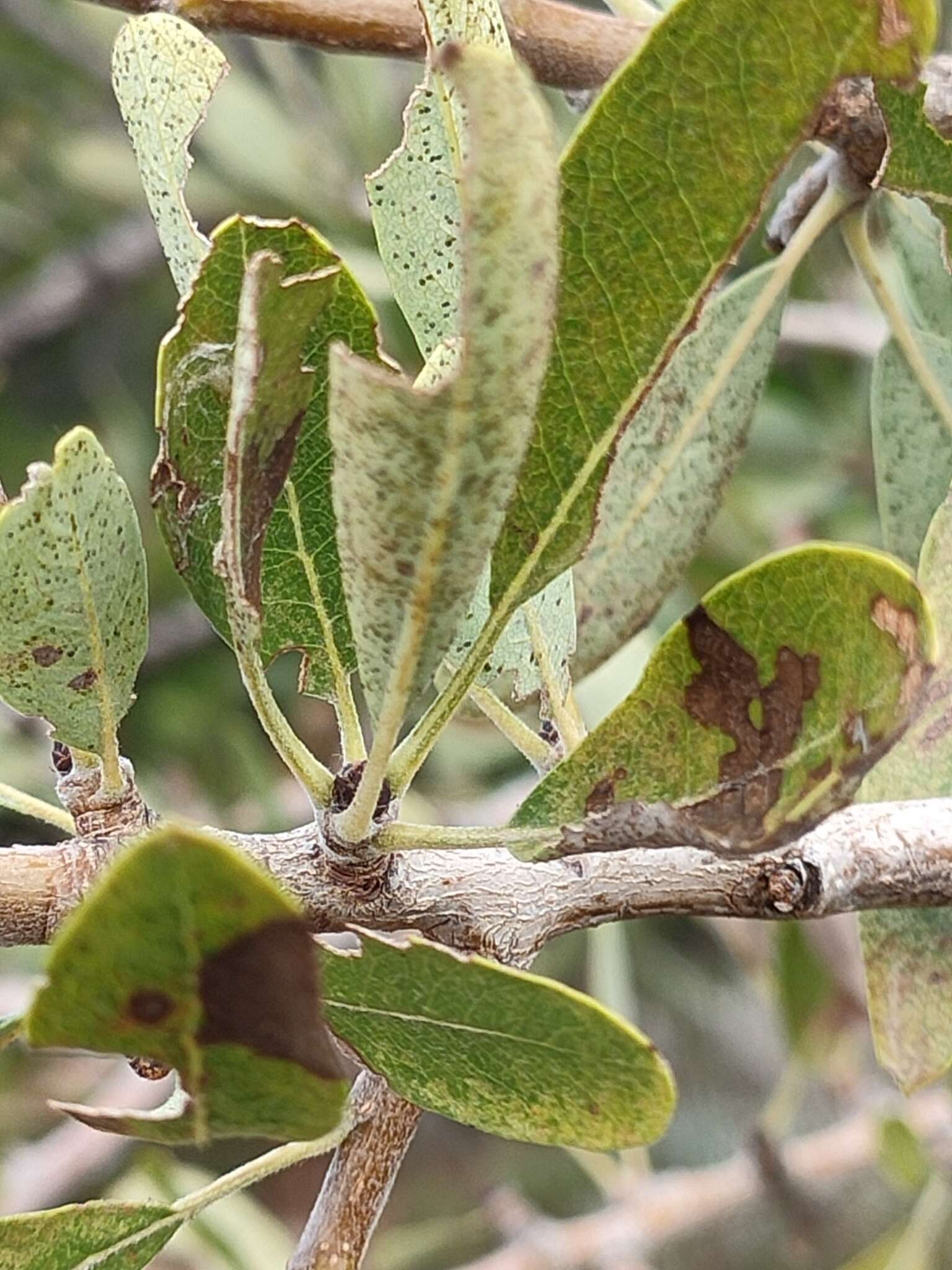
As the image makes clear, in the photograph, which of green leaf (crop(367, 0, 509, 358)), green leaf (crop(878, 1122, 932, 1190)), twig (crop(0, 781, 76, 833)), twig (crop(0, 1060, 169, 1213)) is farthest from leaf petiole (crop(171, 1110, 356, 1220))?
twig (crop(0, 1060, 169, 1213))

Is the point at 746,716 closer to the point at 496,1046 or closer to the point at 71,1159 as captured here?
the point at 496,1046

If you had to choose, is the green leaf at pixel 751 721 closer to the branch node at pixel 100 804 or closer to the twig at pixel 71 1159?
the branch node at pixel 100 804

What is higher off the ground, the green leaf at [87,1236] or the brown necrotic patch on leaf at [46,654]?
the brown necrotic patch on leaf at [46,654]

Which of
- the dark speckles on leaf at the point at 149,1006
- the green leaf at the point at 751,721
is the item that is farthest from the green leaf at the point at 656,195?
the dark speckles on leaf at the point at 149,1006

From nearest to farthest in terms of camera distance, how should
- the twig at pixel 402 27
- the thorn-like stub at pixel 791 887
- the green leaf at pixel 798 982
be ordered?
the thorn-like stub at pixel 791 887, the twig at pixel 402 27, the green leaf at pixel 798 982

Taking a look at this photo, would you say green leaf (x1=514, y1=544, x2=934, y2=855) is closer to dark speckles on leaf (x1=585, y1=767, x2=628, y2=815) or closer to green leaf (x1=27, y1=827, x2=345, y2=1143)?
dark speckles on leaf (x1=585, y1=767, x2=628, y2=815)

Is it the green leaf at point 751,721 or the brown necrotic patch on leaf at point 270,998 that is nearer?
the brown necrotic patch on leaf at point 270,998

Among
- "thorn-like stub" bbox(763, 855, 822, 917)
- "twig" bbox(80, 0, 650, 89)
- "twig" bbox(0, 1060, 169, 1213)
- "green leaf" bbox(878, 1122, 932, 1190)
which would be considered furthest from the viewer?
"twig" bbox(0, 1060, 169, 1213)
